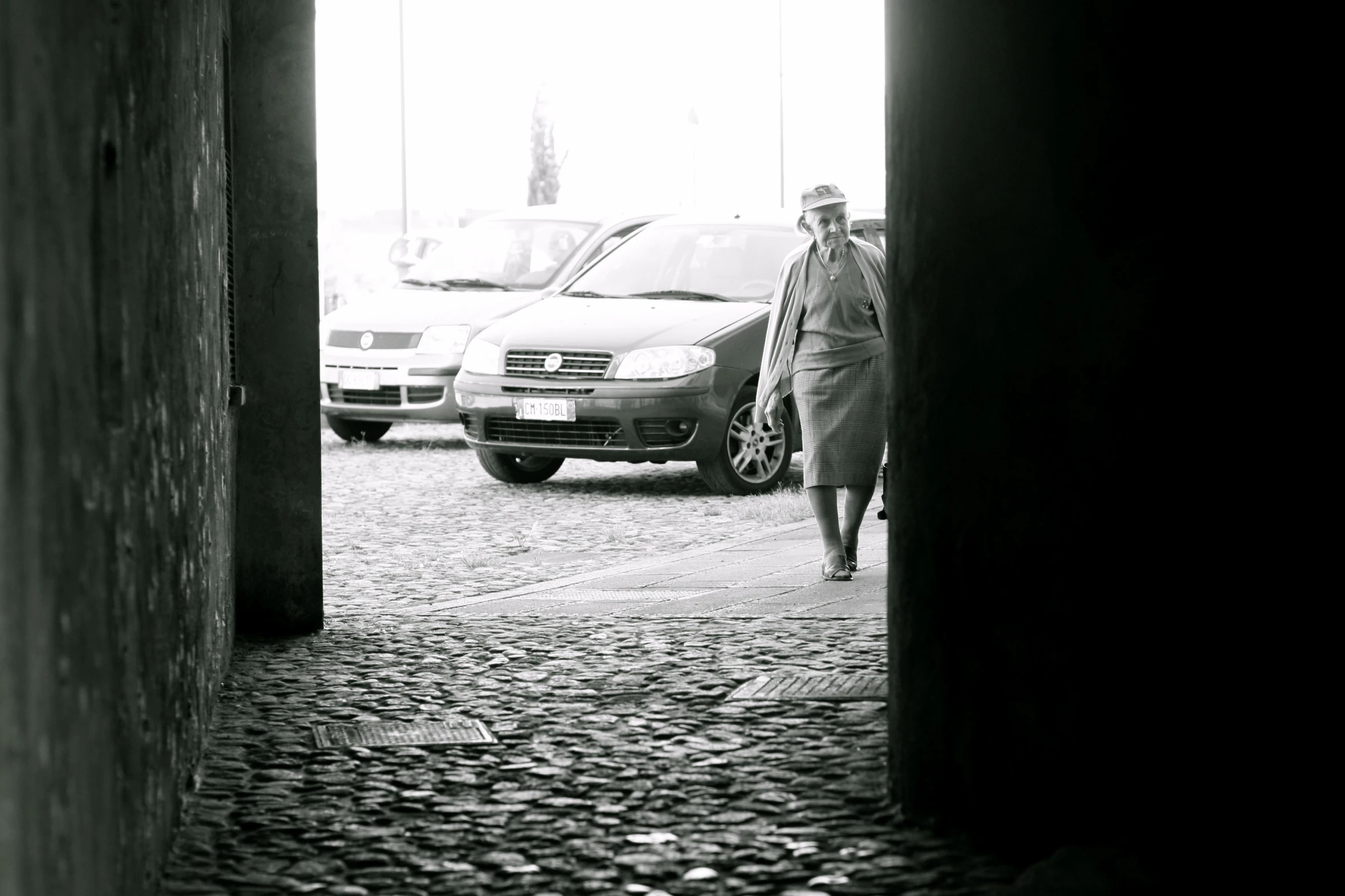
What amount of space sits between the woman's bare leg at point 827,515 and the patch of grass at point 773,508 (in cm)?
250

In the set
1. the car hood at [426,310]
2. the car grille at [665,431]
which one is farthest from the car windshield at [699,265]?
the car hood at [426,310]

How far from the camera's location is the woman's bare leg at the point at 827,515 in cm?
852

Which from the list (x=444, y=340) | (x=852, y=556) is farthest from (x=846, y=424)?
(x=444, y=340)

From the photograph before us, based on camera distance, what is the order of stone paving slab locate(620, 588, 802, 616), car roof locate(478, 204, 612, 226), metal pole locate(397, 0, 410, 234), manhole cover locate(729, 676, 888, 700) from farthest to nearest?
metal pole locate(397, 0, 410, 234) → car roof locate(478, 204, 612, 226) → stone paving slab locate(620, 588, 802, 616) → manhole cover locate(729, 676, 888, 700)

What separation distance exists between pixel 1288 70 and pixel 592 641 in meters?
3.91

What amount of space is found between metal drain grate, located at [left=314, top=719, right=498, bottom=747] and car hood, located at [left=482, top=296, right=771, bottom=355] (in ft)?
23.1

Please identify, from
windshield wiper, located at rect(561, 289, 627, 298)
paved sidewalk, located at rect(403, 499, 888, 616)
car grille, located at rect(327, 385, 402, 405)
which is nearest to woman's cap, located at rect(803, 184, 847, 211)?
paved sidewalk, located at rect(403, 499, 888, 616)

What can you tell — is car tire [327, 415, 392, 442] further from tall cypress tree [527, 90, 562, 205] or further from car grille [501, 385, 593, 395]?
tall cypress tree [527, 90, 562, 205]

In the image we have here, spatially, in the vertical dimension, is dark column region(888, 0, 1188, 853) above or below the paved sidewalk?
above

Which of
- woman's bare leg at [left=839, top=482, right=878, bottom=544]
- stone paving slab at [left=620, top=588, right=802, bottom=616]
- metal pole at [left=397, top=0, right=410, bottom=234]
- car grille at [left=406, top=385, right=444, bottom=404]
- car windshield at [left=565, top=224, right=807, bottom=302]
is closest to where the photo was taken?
stone paving slab at [left=620, top=588, right=802, bottom=616]

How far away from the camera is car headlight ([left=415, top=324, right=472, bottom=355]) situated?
15.0 m

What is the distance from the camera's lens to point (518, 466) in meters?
13.7

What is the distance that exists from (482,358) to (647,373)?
1346 mm

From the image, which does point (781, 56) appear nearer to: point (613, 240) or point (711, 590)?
point (613, 240)
